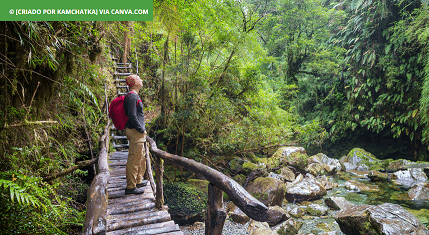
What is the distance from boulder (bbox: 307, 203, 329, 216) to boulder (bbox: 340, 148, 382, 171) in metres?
6.61

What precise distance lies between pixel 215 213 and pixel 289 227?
5347mm

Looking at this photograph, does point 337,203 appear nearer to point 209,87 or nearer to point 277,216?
point 277,216

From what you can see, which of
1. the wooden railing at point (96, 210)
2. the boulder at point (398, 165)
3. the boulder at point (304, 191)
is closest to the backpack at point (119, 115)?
the wooden railing at point (96, 210)

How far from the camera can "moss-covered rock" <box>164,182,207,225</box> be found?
6.52m

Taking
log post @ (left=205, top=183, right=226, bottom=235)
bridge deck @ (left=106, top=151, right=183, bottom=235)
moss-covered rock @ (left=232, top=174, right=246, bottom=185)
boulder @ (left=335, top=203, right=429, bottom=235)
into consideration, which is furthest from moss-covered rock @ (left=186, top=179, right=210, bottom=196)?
log post @ (left=205, top=183, right=226, bottom=235)

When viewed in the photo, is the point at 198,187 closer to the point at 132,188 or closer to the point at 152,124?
the point at 152,124

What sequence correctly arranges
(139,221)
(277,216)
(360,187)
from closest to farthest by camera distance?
1. (139,221)
2. (277,216)
3. (360,187)

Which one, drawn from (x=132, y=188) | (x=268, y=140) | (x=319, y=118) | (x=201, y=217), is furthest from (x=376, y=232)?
(x=319, y=118)

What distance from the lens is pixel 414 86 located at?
41.0ft

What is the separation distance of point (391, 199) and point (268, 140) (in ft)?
18.0

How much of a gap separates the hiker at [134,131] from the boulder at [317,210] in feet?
20.4

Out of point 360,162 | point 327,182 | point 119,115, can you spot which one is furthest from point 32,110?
point 360,162

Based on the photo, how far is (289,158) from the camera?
1080 cm

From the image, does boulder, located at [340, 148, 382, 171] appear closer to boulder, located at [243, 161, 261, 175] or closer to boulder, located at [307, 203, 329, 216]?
boulder, located at [307, 203, 329, 216]
